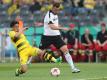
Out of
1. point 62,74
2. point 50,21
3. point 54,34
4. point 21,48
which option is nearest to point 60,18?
point 54,34

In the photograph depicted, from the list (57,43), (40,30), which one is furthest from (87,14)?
(57,43)

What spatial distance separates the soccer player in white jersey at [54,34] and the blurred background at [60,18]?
880 cm

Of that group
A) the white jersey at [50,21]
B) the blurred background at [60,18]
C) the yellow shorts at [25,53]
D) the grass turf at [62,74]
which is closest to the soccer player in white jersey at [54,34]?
the white jersey at [50,21]

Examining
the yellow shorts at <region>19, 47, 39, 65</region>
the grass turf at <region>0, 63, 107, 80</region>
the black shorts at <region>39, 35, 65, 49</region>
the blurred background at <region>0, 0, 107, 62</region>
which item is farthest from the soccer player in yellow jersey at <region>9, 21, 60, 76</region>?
the blurred background at <region>0, 0, 107, 62</region>

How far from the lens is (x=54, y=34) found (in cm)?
1870

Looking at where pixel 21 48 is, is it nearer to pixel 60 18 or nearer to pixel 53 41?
pixel 53 41

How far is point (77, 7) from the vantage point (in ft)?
109

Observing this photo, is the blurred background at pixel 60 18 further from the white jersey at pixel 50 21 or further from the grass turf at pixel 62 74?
the white jersey at pixel 50 21

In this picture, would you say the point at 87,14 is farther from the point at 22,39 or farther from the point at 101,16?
the point at 22,39

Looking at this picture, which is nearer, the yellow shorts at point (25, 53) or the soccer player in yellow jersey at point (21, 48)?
the soccer player in yellow jersey at point (21, 48)

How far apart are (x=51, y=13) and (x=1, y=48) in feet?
36.4

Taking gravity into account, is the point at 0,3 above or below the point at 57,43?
above

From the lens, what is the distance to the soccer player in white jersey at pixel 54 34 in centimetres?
1809

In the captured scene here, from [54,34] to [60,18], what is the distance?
1419 centimetres
